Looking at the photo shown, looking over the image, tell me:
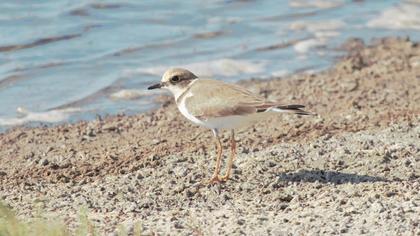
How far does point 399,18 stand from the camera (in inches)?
578

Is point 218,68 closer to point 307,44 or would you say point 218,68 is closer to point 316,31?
point 307,44

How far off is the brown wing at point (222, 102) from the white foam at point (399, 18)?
703 centimetres

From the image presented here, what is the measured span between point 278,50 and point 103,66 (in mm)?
2397

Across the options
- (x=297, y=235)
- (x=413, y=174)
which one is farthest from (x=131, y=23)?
(x=297, y=235)

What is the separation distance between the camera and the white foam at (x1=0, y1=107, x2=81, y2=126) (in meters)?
10.1

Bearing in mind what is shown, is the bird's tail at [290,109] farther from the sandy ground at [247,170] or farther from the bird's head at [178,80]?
the bird's head at [178,80]

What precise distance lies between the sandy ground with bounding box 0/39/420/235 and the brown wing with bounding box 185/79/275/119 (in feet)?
1.79

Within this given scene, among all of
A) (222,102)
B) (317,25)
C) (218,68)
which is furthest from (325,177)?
(317,25)

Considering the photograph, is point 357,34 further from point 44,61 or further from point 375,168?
point 375,168

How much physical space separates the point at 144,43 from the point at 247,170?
5576 mm

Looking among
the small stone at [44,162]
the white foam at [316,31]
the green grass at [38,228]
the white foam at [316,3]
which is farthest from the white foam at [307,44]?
the green grass at [38,228]

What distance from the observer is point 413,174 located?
746cm

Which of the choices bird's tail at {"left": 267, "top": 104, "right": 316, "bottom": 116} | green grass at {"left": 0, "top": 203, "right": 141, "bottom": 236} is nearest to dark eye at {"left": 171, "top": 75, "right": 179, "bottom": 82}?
bird's tail at {"left": 267, "top": 104, "right": 316, "bottom": 116}

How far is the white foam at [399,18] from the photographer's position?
14.3 m
